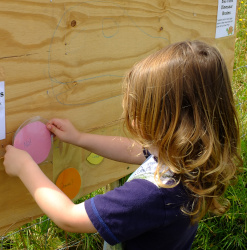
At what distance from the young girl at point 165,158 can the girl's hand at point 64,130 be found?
0.17m

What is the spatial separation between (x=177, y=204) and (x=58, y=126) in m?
0.49

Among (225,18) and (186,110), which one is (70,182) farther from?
(225,18)

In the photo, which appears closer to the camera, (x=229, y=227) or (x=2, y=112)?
(x=2, y=112)

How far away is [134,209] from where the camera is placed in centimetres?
112

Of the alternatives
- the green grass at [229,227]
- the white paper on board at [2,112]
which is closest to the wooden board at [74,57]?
the white paper on board at [2,112]

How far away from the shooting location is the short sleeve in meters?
1.12

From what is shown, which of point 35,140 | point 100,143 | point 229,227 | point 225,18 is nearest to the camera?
point 35,140

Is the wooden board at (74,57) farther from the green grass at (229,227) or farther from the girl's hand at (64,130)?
the green grass at (229,227)

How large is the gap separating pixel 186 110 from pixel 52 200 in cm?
45

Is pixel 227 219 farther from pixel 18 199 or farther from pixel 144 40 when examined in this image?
pixel 18 199

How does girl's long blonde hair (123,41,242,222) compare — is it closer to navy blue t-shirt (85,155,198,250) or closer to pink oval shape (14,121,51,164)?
navy blue t-shirt (85,155,198,250)

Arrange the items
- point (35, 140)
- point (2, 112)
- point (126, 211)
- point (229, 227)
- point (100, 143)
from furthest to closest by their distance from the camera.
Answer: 1. point (229, 227)
2. point (100, 143)
3. point (35, 140)
4. point (2, 112)
5. point (126, 211)

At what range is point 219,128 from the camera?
126 cm

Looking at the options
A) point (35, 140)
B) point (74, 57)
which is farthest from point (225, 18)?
point (35, 140)
